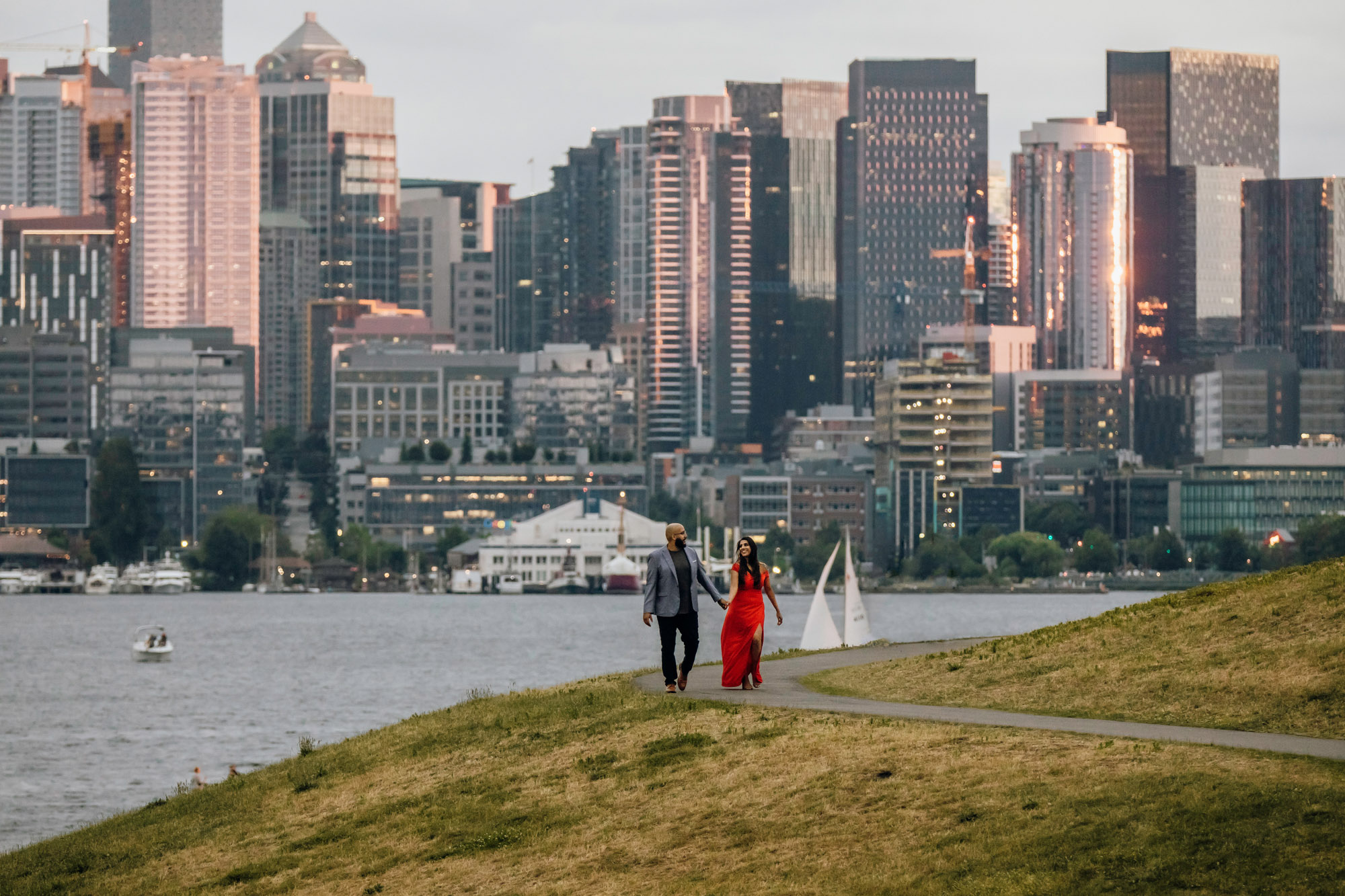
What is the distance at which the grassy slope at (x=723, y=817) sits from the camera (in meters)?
24.0

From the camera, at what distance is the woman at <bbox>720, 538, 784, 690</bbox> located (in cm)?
3488

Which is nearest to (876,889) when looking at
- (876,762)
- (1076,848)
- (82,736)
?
(1076,848)

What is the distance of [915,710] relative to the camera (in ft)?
109

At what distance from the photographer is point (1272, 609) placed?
1368 inches

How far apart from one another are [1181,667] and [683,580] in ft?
24.7

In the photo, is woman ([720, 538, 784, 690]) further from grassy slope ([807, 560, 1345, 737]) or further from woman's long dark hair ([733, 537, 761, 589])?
grassy slope ([807, 560, 1345, 737])

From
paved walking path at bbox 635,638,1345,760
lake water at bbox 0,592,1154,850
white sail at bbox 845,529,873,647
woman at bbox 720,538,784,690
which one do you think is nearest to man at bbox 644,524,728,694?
woman at bbox 720,538,784,690

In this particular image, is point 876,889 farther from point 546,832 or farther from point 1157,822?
point 546,832

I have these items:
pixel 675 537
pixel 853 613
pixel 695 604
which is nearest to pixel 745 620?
pixel 695 604

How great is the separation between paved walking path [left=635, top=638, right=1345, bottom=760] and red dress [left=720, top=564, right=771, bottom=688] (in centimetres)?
29

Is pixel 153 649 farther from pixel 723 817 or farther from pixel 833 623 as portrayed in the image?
pixel 723 817

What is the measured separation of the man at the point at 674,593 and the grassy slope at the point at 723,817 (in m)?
0.95

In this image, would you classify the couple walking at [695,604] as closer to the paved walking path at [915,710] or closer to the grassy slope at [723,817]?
the paved walking path at [915,710]

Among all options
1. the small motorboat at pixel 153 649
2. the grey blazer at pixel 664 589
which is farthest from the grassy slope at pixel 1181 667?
the small motorboat at pixel 153 649
